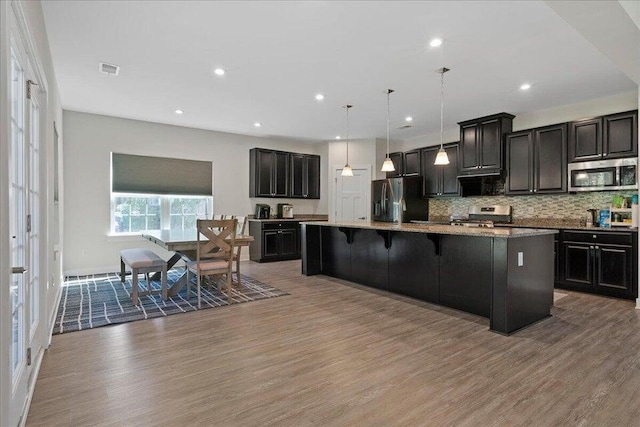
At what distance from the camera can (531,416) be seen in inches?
73.6

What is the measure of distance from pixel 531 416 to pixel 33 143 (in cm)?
377

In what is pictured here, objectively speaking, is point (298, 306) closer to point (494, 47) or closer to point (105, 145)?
point (494, 47)

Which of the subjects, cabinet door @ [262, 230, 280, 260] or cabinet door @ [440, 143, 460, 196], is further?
cabinet door @ [262, 230, 280, 260]

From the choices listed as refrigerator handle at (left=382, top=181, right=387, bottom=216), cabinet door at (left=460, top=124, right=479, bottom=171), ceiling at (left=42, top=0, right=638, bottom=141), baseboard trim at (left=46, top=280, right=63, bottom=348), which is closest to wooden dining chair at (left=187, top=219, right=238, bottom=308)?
baseboard trim at (left=46, top=280, right=63, bottom=348)

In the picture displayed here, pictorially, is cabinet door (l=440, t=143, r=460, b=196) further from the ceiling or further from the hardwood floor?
the hardwood floor

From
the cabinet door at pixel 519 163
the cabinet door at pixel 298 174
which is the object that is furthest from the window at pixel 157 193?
the cabinet door at pixel 519 163

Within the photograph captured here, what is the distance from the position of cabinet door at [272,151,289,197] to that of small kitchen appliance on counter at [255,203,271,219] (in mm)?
362

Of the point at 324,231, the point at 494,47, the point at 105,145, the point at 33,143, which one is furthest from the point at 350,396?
the point at 105,145

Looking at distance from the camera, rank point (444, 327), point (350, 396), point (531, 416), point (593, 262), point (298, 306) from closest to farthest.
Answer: point (531, 416), point (350, 396), point (444, 327), point (298, 306), point (593, 262)

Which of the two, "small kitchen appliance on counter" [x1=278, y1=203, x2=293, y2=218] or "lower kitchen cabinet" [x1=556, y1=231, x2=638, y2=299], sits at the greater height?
"small kitchen appliance on counter" [x1=278, y1=203, x2=293, y2=218]

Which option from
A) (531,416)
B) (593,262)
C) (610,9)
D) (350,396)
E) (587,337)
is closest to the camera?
(531,416)

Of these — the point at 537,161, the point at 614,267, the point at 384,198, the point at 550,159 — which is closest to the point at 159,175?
the point at 384,198

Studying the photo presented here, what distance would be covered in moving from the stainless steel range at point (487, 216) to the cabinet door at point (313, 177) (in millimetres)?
3332

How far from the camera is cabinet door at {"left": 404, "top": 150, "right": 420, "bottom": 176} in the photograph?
719cm
